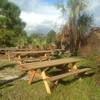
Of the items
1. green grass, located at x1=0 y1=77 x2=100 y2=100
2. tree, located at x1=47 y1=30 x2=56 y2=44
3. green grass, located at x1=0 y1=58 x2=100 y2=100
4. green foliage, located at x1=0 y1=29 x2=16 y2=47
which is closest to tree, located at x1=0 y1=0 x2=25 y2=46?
green foliage, located at x1=0 y1=29 x2=16 y2=47

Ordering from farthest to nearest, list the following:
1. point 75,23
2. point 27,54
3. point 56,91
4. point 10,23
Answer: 1. point 10,23
2. point 75,23
3. point 27,54
4. point 56,91

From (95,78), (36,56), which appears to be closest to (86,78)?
(95,78)

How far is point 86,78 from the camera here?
1009cm

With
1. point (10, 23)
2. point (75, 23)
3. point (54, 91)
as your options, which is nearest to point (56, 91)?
point (54, 91)

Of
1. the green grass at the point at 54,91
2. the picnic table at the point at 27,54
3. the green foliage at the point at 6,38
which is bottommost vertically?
the green grass at the point at 54,91

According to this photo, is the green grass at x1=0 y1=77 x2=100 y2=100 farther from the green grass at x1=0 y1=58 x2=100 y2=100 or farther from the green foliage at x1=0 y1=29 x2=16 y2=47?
the green foliage at x1=0 y1=29 x2=16 y2=47

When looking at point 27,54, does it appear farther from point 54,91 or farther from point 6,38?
point 6,38

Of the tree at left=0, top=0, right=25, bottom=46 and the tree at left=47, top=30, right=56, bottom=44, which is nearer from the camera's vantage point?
the tree at left=47, top=30, right=56, bottom=44

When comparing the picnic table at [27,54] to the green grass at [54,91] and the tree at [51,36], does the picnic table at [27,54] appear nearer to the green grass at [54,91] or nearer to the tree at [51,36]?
the green grass at [54,91]

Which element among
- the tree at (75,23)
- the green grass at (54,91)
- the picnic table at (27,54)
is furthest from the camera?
the tree at (75,23)

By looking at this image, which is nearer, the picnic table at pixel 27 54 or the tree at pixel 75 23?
the picnic table at pixel 27 54

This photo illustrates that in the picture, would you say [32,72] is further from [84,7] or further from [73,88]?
[84,7]

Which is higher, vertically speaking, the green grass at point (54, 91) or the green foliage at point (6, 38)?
the green foliage at point (6, 38)

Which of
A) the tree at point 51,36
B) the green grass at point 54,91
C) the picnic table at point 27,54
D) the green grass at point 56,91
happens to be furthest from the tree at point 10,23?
the green grass at point 54,91
